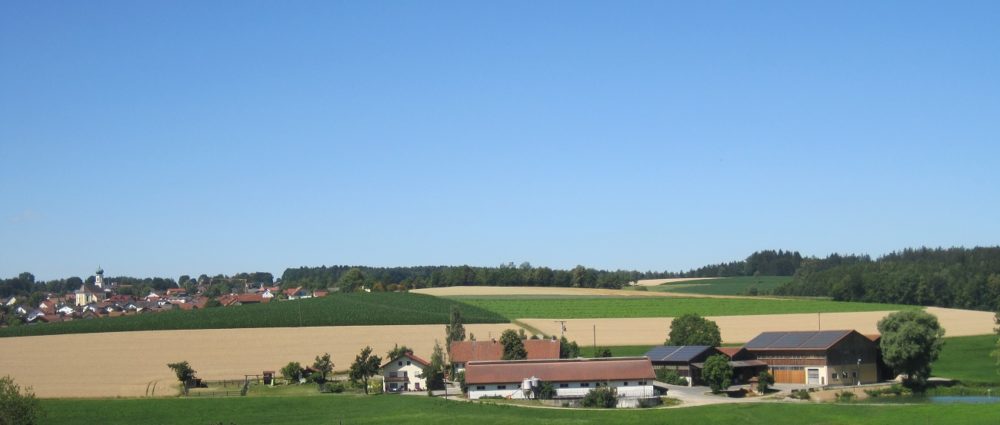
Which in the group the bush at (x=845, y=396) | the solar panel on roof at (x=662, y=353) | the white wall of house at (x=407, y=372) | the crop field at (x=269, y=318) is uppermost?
the crop field at (x=269, y=318)

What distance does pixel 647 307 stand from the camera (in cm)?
12606

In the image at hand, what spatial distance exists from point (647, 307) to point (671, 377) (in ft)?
181

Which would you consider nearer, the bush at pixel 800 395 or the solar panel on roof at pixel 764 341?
the bush at pixel 800 395

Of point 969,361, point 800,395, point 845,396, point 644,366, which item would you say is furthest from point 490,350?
point 969,361

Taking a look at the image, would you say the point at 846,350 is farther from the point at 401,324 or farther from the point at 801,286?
the point at 801,286

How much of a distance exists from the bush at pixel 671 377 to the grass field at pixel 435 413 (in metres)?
15.6

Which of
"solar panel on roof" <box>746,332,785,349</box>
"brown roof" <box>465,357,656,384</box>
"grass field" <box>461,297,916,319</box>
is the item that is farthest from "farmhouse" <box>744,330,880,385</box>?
"grass field" <box>461,297,916,319</box>

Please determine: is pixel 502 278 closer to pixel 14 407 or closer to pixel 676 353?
pixel 676 353

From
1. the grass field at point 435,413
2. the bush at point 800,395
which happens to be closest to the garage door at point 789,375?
the bush at point 800,395

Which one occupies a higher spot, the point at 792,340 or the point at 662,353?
the point at 792,340

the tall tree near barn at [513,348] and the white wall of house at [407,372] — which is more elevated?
the tall tree near barn at [513,348]

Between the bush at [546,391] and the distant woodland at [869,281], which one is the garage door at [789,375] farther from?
the distant woodland at [869,281]

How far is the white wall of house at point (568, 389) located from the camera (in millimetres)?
62719

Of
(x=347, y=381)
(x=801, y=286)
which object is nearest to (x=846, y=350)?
(x=347, y=381)
